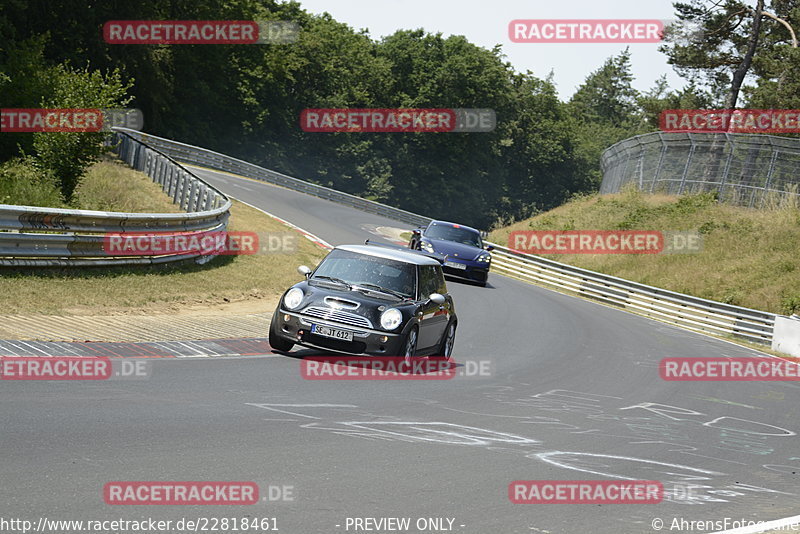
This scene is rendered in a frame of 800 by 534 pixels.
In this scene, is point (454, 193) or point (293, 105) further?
point (454, 193)

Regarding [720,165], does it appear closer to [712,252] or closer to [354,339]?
[712,252]

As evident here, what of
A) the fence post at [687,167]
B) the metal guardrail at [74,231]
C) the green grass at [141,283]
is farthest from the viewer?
the fence post at [687,167]

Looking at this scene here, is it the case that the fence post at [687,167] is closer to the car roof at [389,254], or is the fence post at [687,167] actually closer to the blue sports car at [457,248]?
the blue sports car at [457,248]

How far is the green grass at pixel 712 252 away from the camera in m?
33.7

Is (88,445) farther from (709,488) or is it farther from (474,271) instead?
(474,271)

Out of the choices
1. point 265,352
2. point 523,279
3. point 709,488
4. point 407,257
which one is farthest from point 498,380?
point 523,279

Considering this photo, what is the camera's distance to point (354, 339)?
11688mm

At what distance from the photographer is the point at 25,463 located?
6.19 meters

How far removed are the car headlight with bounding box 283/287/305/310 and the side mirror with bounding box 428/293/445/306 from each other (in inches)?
73.6

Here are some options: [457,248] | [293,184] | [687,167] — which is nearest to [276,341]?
[457,248]

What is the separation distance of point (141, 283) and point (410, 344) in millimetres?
6318

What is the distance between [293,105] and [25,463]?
8030 centimetres

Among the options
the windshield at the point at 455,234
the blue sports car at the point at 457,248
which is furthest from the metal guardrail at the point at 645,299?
the windshield at the point at 455,234

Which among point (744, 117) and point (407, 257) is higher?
point (744, 117)
